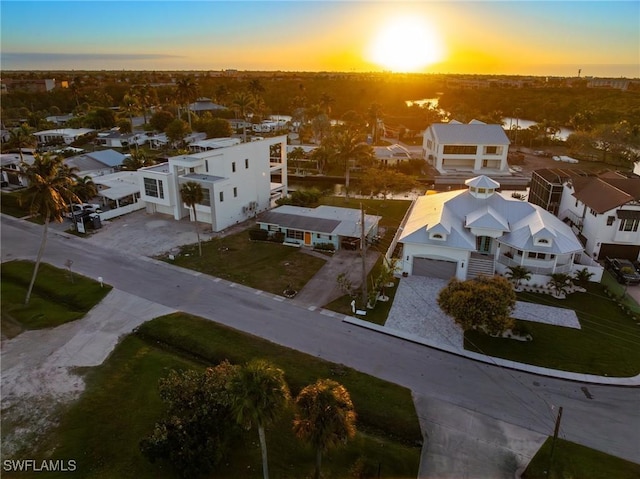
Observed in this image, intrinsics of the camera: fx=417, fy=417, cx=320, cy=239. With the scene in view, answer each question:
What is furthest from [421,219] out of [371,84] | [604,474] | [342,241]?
[371,84]

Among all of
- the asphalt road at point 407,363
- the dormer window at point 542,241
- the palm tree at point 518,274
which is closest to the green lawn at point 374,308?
the asphalt road at point 407,363

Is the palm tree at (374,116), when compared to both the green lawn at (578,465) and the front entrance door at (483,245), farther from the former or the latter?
the green lawn at (578,465)

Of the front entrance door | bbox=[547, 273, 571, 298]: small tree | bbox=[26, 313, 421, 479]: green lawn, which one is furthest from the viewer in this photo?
the front entrance door

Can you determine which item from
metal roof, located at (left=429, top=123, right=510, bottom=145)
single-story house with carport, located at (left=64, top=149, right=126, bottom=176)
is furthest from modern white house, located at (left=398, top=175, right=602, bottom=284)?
single-story house with carport, located at (left=64, top=149, right=126, bottom=176)

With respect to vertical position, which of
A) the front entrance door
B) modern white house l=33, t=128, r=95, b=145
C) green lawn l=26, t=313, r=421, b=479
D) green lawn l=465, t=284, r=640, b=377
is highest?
modern white house l=33, t=128, r=95, b=145

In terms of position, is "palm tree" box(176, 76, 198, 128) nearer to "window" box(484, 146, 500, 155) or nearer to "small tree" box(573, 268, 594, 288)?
"window" box(484, 146, 500, 155)
